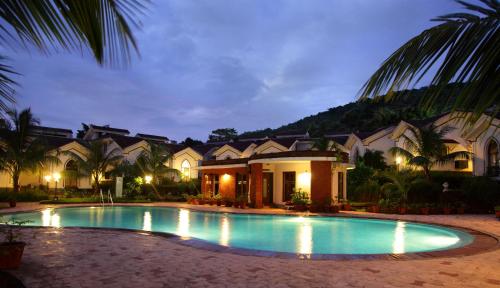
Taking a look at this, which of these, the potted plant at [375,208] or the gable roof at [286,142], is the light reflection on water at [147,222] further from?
the gable roof at [286,142]

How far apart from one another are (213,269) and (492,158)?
21.0 meters

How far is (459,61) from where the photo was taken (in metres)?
1.69

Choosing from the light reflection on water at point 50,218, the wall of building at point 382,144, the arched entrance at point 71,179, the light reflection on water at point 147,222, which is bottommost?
the light reflection on water at point 147,222

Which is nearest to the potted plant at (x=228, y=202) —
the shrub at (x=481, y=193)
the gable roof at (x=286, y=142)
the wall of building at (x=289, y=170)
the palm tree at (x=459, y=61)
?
the wall of building at (x=289, y=170)

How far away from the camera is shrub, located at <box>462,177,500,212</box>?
17.6 m

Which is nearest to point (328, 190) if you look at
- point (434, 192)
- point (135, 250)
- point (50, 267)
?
point (434, 192)

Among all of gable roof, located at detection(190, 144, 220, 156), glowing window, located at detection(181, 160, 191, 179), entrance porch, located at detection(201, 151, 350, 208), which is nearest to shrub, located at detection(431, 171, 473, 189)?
entrance porch, located at detection(201, 151, 350, 208)

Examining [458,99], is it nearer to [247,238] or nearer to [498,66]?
[498,66]

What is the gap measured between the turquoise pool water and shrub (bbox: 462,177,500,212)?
17.8 feet

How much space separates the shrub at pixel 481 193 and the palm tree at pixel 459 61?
61.3 feet

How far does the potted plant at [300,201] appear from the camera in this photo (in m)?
18.7

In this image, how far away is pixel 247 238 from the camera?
12023mm

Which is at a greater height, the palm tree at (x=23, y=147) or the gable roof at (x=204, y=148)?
the gable roof at (x=204, y=148)

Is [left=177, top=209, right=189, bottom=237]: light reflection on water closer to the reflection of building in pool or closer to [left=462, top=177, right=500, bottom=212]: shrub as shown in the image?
the reflection of building in pool
